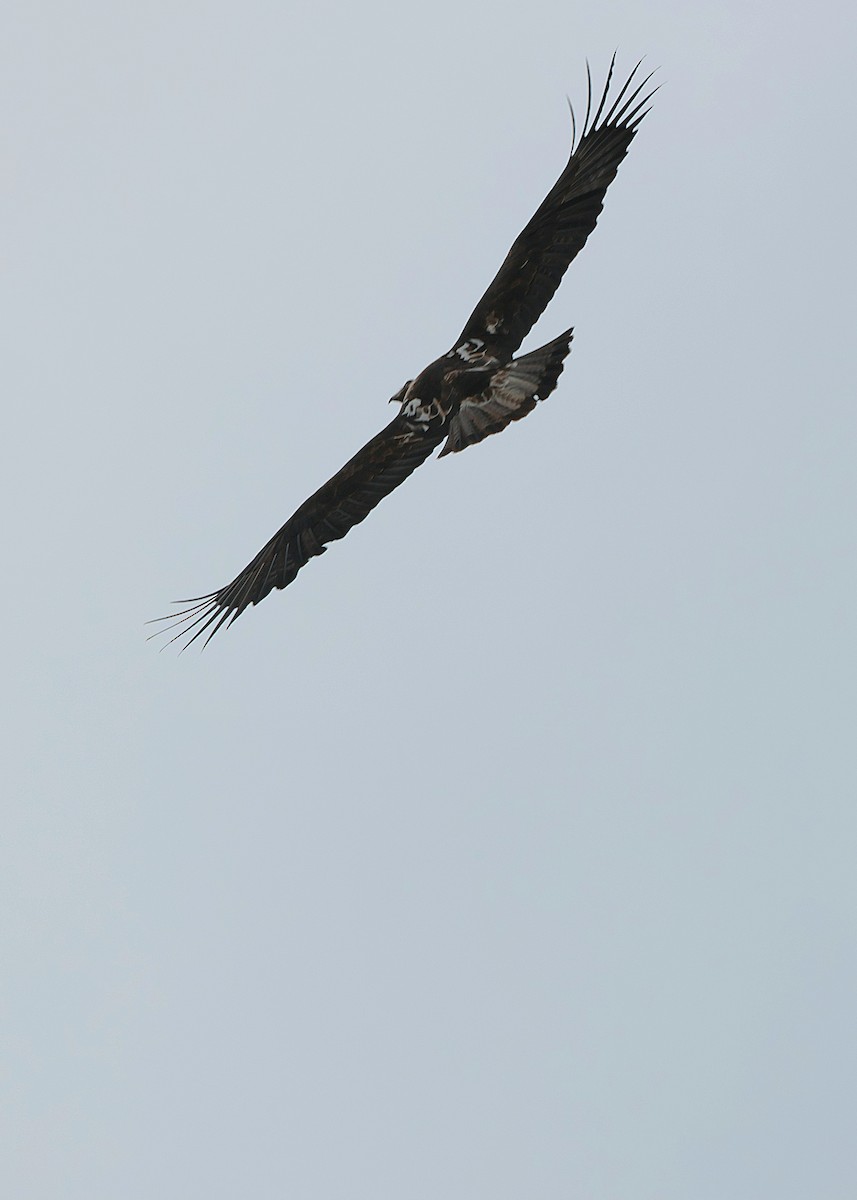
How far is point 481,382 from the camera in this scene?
16891 millimetres

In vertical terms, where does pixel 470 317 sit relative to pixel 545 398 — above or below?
above

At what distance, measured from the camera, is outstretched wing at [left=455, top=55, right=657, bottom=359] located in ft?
56.3

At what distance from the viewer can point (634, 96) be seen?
674 inches

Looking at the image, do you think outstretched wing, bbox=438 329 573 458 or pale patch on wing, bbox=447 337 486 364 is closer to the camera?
outstretched wing, bbox=438 329 573 458

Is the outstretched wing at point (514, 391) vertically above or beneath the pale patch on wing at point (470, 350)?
beneath

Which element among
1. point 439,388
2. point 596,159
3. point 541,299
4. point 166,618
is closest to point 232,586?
point 166,618

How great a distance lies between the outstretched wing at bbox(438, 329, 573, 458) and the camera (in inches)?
653

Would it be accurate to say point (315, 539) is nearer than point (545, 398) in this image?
No

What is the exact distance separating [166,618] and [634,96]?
239 inches

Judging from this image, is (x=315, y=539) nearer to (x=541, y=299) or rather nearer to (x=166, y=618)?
(x=166, y=618)

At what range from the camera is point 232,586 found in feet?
59.8

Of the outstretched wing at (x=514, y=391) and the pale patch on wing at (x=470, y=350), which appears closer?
the outstretched wing at (x=514, y=391)

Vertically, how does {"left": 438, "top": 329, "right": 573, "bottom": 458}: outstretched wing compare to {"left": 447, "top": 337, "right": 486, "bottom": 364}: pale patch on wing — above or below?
below

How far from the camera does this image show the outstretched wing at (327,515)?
59.3 ft
